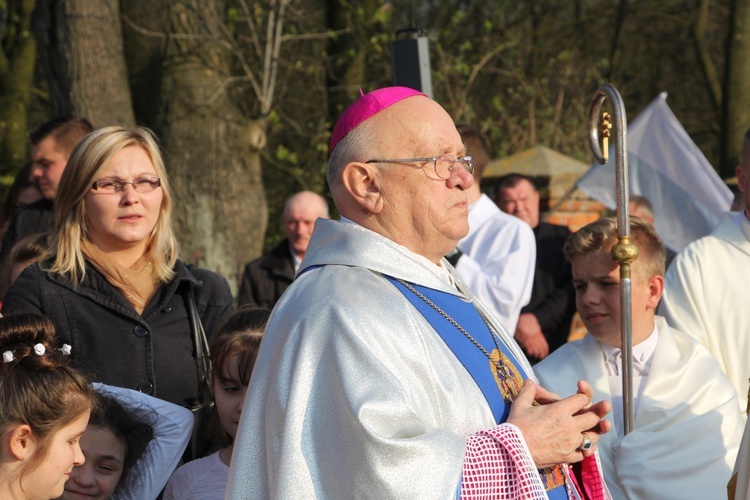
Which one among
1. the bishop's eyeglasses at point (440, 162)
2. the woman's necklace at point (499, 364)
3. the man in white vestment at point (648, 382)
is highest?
the bishop's eyeglasses at point (440, 162)

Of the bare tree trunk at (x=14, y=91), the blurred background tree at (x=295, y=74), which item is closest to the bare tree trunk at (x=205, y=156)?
the blurred background tree at (x=295, y=74)

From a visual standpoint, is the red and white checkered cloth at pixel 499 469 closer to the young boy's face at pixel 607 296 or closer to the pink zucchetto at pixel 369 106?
the pink zucchetto at pixel 369 106

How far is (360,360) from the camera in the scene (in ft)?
9.57

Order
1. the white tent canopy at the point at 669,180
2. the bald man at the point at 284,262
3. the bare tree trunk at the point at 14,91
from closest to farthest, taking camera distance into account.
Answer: the bald man at the point at 284,262 < the white tent canopy at the point at 669,180 < the bare tree trunk at the point at 14,91

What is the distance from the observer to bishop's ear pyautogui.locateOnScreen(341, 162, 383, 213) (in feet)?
10.8

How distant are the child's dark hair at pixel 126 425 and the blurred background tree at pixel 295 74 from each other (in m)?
4.14

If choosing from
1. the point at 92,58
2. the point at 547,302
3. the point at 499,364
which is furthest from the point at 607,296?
the point at 92,58

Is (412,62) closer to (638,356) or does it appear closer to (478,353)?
(638,356)

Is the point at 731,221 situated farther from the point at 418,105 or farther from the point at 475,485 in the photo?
the point at 475,485

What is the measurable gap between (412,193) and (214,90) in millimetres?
5700

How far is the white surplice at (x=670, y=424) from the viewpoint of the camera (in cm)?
427

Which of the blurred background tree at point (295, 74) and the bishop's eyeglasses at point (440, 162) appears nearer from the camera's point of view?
the bishop's eyeglasses at point (440, 162)

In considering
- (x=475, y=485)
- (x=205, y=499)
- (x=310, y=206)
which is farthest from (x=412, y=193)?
(x=310, y=206)

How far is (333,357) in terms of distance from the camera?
2.95m
